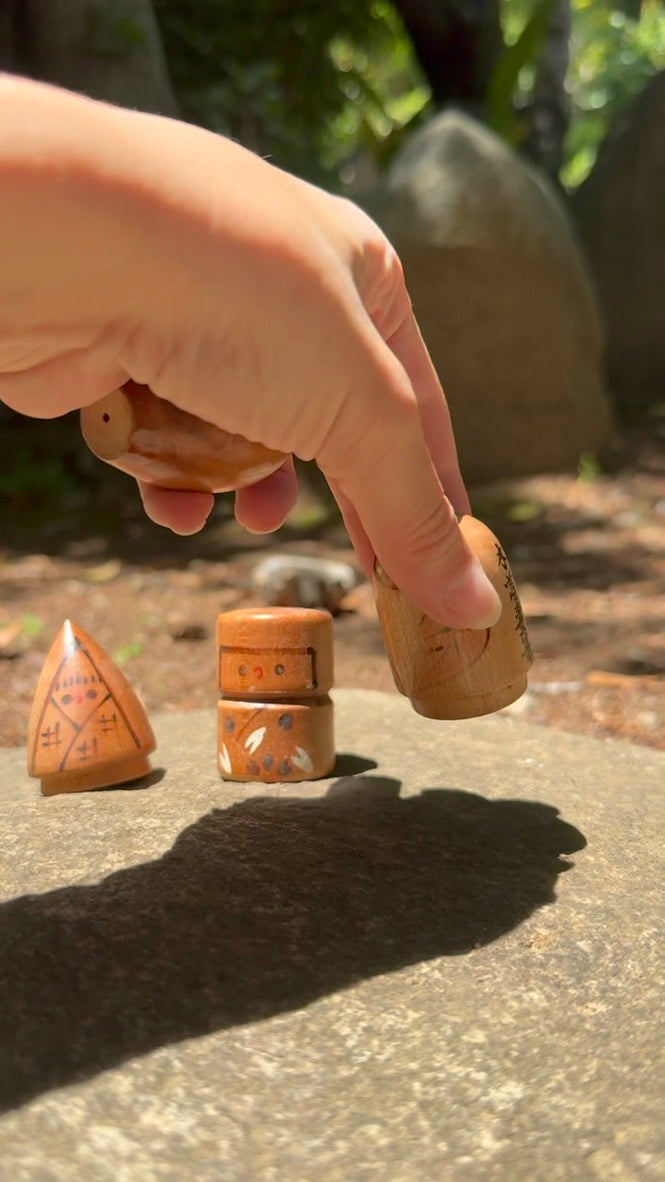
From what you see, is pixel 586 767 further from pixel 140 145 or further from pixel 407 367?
pixel 140 145

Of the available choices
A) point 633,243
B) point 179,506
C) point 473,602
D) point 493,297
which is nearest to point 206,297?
point 179,506

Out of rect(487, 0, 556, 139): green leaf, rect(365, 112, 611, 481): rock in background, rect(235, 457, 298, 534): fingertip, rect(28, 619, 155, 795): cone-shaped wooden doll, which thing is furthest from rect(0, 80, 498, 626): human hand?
rect(487, 0, 556, 139): green leaf

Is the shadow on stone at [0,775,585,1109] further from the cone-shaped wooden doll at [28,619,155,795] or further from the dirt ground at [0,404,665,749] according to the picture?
the dirt ground at [0,404,665,749]

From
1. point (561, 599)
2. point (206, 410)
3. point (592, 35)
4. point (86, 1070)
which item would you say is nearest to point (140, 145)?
point (206, 410)

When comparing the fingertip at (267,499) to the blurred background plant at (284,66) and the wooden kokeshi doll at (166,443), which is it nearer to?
the wooden kokeshi doll at (166,443)

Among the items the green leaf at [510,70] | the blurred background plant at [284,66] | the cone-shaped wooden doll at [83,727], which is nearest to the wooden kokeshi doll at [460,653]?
the cone-shaped wooden doll at [83,727]
